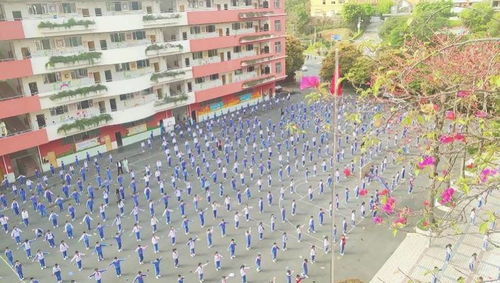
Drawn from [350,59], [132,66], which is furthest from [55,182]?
[350,59]

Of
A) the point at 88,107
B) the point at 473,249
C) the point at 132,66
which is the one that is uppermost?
the point at 132,66

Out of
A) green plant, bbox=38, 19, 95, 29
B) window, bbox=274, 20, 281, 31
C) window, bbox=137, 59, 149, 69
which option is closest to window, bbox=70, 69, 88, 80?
green plant, bbox=38, 19, 95, 29

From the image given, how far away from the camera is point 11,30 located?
1991 centimetres

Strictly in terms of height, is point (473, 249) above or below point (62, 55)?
below

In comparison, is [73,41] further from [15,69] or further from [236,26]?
[236,26]

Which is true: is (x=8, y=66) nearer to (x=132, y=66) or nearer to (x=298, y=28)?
(x=132, y=66)

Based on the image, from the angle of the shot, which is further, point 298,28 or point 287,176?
point 298,28

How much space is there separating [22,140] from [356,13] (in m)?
54.1

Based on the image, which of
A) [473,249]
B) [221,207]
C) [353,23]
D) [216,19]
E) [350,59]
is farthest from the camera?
[353,23]

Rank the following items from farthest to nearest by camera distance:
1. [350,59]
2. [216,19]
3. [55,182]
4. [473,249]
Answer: [350,59] → [216,19] → [55,182] → [473,249]

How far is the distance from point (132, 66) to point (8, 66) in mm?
7600

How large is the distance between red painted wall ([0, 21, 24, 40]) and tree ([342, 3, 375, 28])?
2042 inches

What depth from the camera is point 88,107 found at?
80.1ft

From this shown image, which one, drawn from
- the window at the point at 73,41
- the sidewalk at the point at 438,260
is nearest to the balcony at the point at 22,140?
the window at the point at 73,41
